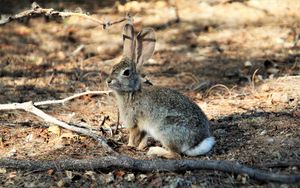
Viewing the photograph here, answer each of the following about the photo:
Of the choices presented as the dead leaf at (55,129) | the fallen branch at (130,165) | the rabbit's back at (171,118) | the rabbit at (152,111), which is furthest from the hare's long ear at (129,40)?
the fallen branch at (130,165)

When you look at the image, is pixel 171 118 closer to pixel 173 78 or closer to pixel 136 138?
pixel 136 138

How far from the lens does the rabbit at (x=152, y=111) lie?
5000mm

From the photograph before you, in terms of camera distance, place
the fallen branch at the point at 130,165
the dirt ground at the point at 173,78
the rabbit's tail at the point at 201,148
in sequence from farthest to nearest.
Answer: the rabbit's tail at the point at 201,148 < the dirt ground at the point at 173,78 < the fallen branch at the point at 130,165

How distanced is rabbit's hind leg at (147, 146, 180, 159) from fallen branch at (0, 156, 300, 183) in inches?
Answer: 12.2

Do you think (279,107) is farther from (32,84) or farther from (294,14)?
(294,14)

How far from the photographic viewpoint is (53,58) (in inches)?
351

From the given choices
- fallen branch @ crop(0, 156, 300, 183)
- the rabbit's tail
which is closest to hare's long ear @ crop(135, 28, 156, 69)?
the rabbit's tail

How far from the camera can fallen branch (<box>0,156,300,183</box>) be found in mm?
4430

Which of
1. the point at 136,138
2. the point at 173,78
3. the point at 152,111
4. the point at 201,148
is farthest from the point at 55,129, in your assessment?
the point at 173,78

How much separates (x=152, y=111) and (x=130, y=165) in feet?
2.50

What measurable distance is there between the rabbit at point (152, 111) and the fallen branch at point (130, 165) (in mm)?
369

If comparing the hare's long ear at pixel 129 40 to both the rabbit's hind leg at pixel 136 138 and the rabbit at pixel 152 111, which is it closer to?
the rabbit at pixel 152 111

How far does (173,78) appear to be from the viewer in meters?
8.12

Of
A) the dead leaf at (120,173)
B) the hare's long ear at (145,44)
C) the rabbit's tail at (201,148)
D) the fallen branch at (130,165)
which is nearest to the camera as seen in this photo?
the fallen branch at (130,165)
